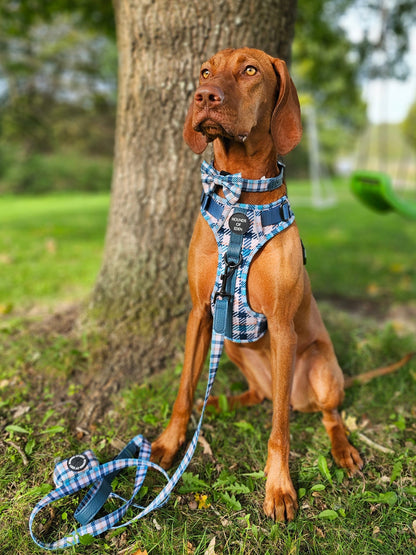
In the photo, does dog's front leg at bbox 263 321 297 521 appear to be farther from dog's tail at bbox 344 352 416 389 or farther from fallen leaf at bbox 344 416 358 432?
dog's tail at bbox 344 352 416 389

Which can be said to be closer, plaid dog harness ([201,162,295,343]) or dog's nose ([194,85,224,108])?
dog's nose ([194,85,224,108])

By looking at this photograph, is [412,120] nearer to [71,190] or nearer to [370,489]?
[370,489]

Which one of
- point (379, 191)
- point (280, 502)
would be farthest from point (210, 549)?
point (379, 191)

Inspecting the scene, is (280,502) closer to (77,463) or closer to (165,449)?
(165,449)

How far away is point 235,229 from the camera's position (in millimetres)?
2221

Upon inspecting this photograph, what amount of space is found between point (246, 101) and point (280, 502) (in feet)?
6.28

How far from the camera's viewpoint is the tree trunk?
302 cm

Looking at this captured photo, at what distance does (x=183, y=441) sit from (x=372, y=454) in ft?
3.68

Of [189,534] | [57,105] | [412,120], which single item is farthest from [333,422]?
[57,105]

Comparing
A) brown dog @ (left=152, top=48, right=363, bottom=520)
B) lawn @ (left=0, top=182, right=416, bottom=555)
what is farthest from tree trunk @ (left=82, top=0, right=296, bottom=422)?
brown dog @ (left=152, top=48, right=363, bottom=520)

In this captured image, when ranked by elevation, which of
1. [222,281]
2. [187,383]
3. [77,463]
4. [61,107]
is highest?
[61,107]

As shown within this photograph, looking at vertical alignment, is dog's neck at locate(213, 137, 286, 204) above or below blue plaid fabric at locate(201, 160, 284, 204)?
above

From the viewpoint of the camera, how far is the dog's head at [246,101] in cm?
192

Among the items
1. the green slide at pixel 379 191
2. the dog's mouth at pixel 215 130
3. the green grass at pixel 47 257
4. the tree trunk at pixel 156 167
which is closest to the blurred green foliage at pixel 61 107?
the green grass at pixel 47 257
